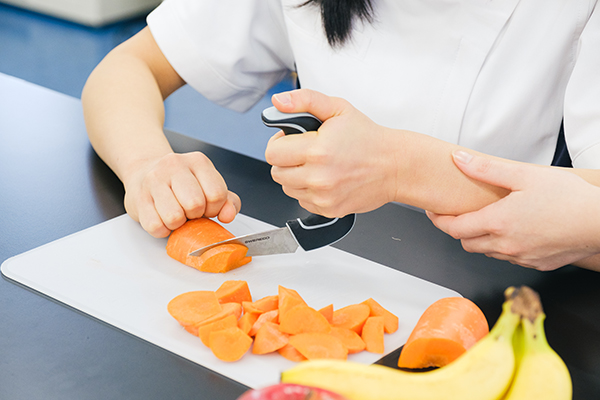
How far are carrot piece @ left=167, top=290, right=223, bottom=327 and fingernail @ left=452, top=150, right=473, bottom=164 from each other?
408 millimetres

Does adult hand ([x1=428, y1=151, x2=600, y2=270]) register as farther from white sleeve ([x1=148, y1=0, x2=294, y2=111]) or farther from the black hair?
white sleeve ([x1=148, y1=0, x2=294, y2=111])

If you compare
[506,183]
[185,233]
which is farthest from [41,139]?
[506,183]

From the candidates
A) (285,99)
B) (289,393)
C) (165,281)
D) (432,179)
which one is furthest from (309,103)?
(289,393)

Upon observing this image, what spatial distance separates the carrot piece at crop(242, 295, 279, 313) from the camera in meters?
0.77

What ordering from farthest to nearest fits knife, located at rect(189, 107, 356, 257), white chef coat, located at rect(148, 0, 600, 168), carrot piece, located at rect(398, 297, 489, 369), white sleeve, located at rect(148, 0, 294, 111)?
white sleeve, located at rect(148, 0, 294, 111), white chef coat, located at rect(148, 0, 600, 168), knife, located at rect(189, 107, 356, 257), carrot piece, located at rect(398, 297, 489, 369)

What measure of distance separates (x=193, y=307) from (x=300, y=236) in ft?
0.76

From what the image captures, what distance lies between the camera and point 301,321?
0.71m

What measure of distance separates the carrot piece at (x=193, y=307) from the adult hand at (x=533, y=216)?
0.38 metres

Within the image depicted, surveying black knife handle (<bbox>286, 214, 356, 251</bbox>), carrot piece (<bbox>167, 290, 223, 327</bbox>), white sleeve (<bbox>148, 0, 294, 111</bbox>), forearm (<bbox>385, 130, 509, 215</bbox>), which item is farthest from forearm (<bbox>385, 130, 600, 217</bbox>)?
white sleeve (<bbox>148, 0, 294, 111</bbox>)

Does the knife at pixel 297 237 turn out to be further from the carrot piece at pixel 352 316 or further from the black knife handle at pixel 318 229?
the carrot piece at pixel 352 316

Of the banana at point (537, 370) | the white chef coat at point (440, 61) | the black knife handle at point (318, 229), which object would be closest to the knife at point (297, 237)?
the black knife handle at point (318, 229)

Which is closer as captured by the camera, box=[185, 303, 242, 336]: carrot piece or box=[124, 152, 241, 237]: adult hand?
box=[185, 303, 242, 336]: carrot piece

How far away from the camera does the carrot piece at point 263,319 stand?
733 mm

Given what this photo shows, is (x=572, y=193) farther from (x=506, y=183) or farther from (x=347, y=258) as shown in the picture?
(x=347, y=258)
